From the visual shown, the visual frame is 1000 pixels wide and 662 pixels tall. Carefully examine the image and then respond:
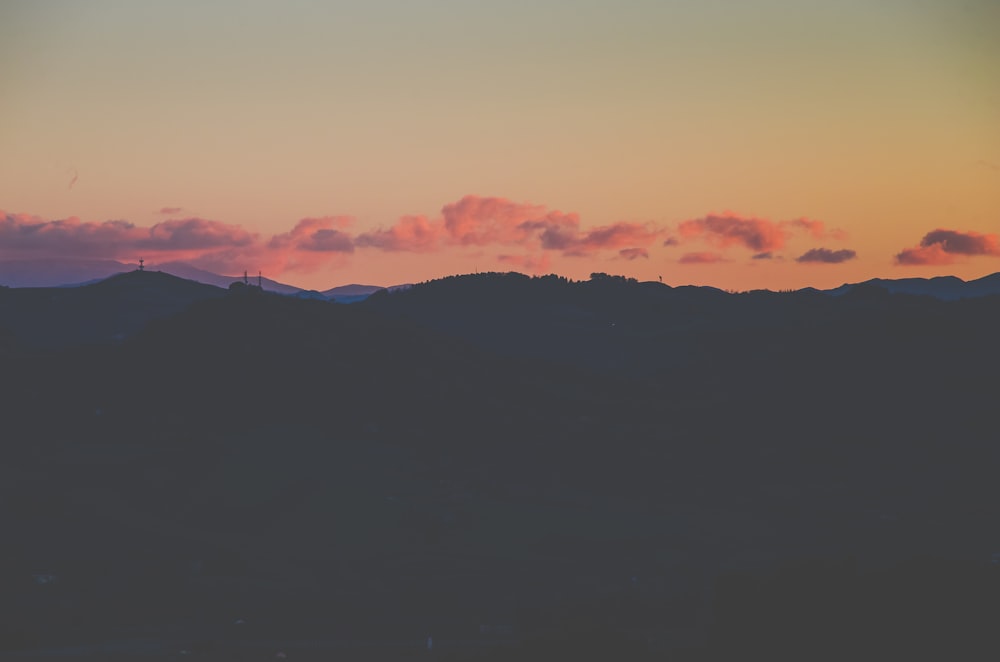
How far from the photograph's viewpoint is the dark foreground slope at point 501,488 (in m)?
66.8

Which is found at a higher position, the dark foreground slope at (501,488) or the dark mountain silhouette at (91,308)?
the dark mountain silhouette at (91,308)

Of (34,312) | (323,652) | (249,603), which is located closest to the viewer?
(323,652)

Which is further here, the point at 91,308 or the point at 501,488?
the point at 91,308

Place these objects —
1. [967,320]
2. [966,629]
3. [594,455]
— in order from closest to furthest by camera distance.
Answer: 1. [966,629]
2. [594,455]
3. [967,320]

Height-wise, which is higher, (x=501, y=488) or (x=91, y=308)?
(x=91, y=308)

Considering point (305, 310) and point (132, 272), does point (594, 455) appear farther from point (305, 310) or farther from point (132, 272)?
point (132, 272)

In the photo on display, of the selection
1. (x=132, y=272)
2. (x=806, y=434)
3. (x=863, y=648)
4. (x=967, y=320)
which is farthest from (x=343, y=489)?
(x=132, y=272)

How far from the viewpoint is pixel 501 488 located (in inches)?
3932

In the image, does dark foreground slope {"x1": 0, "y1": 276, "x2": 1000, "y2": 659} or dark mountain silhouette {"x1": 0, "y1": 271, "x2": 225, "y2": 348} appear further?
dark mountain silhouette {"x1": 0, "y1": 271, "x2": 225, "y2": 348}

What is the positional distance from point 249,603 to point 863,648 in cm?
3842

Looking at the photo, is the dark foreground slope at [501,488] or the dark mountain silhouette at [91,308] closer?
the dark foreground slope at [501,488]

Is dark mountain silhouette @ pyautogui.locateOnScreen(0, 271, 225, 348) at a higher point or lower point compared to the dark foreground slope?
higher

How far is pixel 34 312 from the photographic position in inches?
6644

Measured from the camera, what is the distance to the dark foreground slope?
219ft
